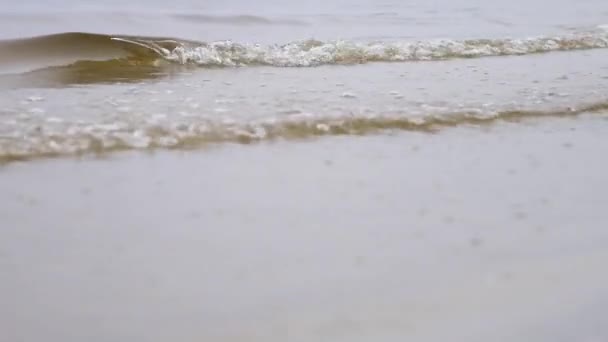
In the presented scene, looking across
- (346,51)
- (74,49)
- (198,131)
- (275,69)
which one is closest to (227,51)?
(275,69)

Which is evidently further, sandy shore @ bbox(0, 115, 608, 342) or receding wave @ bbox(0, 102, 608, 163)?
receding wave @ bbox(0, 102, 608, 163)

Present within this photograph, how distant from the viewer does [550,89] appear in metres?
4.80

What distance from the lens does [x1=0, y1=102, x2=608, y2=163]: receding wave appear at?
3336 mm

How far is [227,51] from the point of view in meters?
5.96

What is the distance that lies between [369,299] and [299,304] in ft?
0.61

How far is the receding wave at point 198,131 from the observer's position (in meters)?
3.34

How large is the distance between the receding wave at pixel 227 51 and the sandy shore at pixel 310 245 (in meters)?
2.47

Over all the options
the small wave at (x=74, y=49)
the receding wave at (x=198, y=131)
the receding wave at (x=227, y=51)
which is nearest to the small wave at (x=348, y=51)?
the receding wave at (x=227, y=51)

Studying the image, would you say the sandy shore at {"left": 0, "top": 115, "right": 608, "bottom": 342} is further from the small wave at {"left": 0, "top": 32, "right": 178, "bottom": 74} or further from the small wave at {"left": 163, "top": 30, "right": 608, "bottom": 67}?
the small wave at {"left": 0, "top": 32, "right": 178, "bottom": 74}

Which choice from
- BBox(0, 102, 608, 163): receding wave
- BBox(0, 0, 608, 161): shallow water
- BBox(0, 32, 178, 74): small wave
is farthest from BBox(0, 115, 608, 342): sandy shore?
BBox(0, 32, 178, 74): small wave

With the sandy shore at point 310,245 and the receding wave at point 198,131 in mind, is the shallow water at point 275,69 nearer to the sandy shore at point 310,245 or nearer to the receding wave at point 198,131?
the receding wave at point 198,131

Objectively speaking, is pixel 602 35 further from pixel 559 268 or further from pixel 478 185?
pixel 559 268

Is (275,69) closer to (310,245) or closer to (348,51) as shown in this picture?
(348,51)

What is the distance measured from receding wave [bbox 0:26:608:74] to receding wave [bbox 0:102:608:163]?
1.96m
